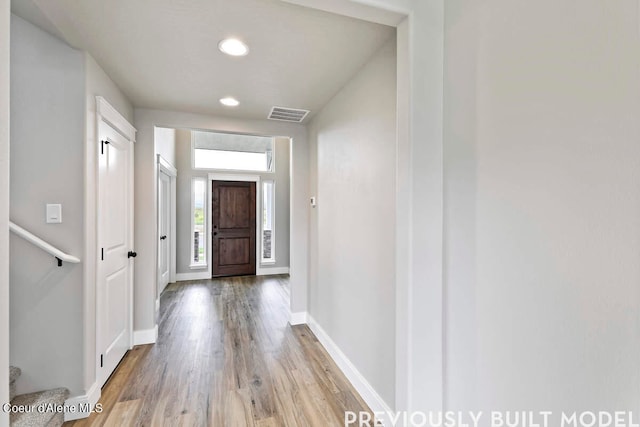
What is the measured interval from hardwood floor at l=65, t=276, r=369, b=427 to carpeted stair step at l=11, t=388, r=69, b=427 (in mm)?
177

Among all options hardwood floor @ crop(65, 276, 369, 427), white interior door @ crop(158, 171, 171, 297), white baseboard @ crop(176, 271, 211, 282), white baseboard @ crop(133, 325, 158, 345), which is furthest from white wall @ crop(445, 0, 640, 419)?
white baseboard @ crop(176, 271, 211, 282)

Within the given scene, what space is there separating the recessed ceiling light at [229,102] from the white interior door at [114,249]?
0.91 meters

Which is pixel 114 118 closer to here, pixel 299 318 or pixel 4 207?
pixel 4 207

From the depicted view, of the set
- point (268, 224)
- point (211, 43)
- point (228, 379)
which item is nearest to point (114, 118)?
point (211, 43)

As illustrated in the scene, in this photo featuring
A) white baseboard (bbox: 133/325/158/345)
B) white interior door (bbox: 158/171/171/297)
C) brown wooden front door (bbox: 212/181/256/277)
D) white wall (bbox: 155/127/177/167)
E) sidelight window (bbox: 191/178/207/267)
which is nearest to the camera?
white baseboard (bbox: 133/325/158/345)

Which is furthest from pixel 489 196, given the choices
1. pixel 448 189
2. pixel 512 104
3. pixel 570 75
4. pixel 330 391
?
pixel 330 391

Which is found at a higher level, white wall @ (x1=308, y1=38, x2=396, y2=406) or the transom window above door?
the transom window above door

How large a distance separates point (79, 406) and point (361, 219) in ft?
7.17

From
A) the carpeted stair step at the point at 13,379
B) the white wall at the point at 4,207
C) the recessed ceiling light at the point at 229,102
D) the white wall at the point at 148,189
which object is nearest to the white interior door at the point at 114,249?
the white wall at the point at 148,189

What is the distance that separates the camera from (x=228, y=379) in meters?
2.29

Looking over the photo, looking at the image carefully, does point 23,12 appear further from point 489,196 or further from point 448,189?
point 489,196

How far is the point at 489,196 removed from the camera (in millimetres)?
1146

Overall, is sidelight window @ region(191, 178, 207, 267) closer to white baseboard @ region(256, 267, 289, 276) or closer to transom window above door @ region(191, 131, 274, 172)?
transom window above door @ region(191, 131, 274, 172)

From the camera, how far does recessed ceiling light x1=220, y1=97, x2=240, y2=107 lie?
2.69 m
